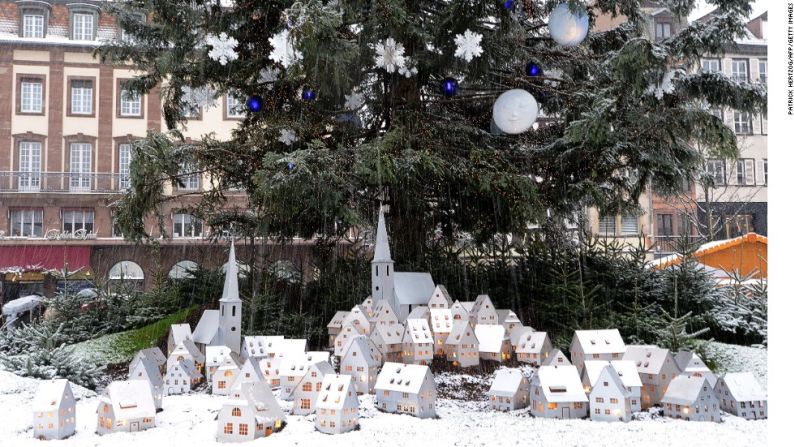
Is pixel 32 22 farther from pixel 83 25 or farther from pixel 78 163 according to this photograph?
pixel 78 163

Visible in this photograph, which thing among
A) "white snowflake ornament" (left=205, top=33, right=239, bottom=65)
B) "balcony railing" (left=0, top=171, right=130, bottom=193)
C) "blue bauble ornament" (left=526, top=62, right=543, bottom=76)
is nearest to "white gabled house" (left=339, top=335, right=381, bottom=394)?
"white snowflake ornament" (left=205, top=33, right=239, bottom=65)

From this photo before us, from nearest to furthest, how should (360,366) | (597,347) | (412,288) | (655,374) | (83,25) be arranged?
(655,374) < (360,366) < (597,347) < (412,288) < (83,25)

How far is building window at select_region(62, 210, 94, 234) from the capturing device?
19.2ft

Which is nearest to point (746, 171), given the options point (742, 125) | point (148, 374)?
point (742, 125)

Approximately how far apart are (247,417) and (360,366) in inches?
31.0

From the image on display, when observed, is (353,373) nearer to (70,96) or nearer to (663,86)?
(663,86)

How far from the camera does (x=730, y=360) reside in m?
4.05

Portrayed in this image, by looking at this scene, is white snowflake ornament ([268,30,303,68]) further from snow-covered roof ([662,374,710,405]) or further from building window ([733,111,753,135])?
building window ([733,111,753,135])

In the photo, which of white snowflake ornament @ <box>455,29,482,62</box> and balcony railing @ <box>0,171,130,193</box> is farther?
balcony railing @ <box>0,171,130,193</box>

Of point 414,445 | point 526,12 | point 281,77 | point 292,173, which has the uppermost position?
point 526,12

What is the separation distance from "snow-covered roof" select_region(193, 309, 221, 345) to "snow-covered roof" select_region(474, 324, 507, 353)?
156 centimetres

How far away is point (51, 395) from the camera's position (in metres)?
2.63

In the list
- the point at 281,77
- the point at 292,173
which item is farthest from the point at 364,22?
the point at 292,173

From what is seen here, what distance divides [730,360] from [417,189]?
8.15 ft
